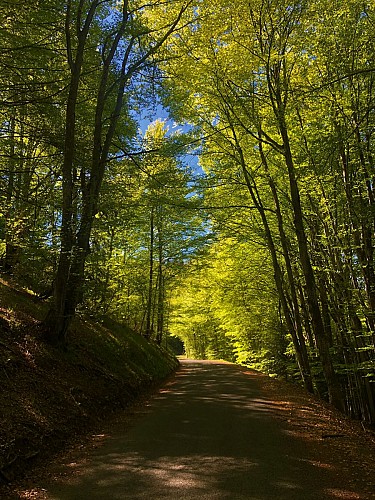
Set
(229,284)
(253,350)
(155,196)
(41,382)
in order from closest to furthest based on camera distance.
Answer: (41,382)
(155,196)
(229,284)
(253,350)

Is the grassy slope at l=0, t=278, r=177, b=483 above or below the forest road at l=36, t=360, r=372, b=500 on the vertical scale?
above

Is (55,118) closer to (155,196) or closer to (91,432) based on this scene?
(155,196)

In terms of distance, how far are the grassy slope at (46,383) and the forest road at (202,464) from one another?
2.02 ft

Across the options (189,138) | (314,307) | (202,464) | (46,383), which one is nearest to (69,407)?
(46,383)

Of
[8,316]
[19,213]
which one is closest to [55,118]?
[19,213]

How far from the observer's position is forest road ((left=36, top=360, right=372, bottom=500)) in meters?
4.14

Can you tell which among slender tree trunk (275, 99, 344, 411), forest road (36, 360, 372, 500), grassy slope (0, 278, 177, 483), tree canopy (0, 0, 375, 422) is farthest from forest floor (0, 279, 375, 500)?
tree canopy (0, 0, 375, 422)

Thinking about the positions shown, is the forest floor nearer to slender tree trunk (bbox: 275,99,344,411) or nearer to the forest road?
the forest road

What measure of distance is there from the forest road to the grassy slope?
24.2 inches

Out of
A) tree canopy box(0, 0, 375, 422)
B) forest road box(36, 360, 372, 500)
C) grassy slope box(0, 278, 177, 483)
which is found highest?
tree canopy box(0, 0, 375, 422)

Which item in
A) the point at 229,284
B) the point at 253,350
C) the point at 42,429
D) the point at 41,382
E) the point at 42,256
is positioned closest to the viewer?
the point at 42,429

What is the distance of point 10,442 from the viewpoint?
4668mm

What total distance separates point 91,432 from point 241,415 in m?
3.06

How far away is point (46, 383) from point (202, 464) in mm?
3178
